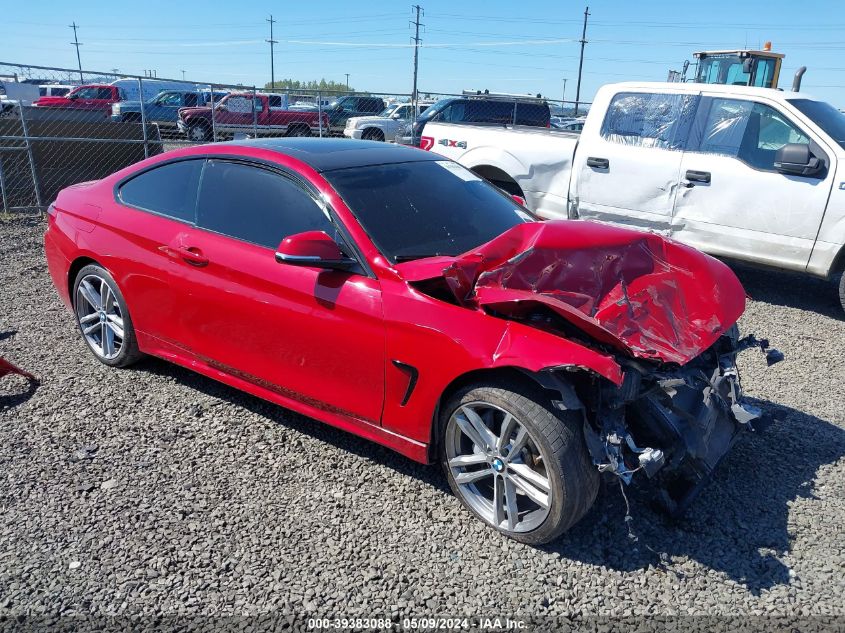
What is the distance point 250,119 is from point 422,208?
16.2 metres

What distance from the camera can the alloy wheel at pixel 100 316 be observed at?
4.55 meters

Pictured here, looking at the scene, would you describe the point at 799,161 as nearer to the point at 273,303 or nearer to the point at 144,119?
the point at 273,303

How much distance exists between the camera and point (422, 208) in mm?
3760

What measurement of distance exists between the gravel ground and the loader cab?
13.2 meters

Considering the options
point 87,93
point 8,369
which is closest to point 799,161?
point 8,369

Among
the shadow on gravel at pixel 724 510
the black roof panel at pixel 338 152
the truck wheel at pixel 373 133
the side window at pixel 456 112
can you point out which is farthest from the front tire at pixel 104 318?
the truck wheel at pixel 373 133

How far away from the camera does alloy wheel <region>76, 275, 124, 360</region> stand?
4.55 meters

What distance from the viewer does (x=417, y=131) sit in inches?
626

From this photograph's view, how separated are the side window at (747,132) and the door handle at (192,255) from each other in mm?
5031

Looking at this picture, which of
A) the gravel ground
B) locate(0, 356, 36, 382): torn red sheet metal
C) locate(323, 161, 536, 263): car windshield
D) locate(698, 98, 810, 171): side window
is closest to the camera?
the gravel ground

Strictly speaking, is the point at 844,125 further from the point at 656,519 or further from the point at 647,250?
the point at 656,519

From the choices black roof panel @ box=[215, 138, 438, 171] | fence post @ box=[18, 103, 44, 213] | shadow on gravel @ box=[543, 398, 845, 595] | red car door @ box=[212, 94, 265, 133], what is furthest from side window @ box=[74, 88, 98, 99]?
shadow on gravel @ box=[543, 398, 845, 595]

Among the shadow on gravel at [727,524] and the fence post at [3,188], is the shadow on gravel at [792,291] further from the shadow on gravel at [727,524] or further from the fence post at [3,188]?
the fence post at [3,188]

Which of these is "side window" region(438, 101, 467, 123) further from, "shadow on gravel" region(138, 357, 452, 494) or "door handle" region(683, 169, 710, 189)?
"shadow on gravel" region(138, 357, 452, 494)
